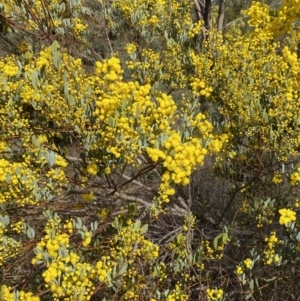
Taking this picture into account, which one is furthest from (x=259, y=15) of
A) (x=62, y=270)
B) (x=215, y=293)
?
(x=62, y=270)

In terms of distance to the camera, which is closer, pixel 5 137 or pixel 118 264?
pixel 118 264

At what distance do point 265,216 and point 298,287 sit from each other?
922 mm

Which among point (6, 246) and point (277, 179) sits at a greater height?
point (6, 246)

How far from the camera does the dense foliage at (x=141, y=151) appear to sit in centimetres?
259

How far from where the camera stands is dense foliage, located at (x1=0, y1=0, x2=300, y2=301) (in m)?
2.59

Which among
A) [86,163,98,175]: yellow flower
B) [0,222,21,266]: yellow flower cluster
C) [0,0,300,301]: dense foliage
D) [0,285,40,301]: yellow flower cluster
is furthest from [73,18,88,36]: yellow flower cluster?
[0,285,40,301]: yellow flower cluster

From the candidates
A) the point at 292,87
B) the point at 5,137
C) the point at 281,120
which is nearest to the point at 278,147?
the point at 281,120

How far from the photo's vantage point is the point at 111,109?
254 centimetres

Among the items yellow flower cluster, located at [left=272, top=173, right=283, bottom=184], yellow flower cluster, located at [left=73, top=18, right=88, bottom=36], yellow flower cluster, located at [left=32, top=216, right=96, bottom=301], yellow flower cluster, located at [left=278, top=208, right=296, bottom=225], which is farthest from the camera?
yellow flower cluster, located at [left=73, top=18, right=88, bottom=36]

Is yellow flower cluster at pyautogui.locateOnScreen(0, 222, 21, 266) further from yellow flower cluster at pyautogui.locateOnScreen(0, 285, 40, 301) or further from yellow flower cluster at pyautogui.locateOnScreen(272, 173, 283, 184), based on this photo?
yellow flower cluster at pyautogui.locateOnScreen(272, 173, 283, 184)

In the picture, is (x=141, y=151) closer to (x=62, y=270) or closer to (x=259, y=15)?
(x=62, y=270)

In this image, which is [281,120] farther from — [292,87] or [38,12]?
[38,12]

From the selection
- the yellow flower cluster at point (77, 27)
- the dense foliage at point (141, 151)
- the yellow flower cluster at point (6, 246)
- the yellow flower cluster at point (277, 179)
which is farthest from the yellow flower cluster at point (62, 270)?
the yellow flower cluster at point (77, 27)

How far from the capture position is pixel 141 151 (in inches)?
103
